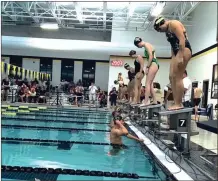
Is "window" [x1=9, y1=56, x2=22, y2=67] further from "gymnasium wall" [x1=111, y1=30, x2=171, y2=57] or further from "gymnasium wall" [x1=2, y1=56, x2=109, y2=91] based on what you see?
"gymnasium wall" [x1=111, y1=30, x2=171, y2=57]

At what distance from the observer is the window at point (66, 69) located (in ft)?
62.4

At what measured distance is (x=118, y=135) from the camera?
12.7ft

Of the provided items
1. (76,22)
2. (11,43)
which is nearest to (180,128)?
(11,43)

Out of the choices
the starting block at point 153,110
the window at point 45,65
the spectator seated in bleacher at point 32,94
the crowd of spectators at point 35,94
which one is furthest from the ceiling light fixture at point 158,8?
the window at point 45,65

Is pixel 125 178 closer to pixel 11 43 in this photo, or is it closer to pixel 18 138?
→ pixel 18 138

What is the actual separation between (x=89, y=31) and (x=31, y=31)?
325 cm

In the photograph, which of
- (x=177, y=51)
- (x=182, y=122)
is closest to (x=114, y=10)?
(x=177, y=51)

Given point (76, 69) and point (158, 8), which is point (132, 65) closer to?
point (158, 8)

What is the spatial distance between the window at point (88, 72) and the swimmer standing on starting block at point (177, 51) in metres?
15.7

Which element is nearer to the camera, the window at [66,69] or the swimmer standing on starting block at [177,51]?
the swimmer standing on starting block at [177,51]

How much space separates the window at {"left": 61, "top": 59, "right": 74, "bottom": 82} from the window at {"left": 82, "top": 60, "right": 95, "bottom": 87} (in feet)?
2.60

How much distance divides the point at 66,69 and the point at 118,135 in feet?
50.9

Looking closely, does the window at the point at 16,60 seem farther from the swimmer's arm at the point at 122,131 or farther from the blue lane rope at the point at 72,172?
the blue lane rope at the point at 72,172

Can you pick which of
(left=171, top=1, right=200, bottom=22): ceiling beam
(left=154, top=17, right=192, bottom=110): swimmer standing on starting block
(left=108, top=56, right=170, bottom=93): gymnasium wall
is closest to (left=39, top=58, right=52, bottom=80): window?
(left=108, top=56, right=170, bottom=93): gymnasium wall
